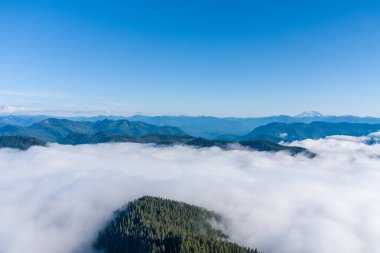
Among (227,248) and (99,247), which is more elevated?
(227,248)

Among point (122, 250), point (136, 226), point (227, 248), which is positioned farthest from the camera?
point (136, 226)

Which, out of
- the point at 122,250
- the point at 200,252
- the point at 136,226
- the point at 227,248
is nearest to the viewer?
the point at 200,252

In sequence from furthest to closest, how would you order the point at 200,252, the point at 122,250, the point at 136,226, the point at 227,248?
the point at 136,226
the point at 122,250
the point at 227,248
the point at 200,252

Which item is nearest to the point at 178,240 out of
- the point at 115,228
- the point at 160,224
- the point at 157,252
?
the point at 157,252

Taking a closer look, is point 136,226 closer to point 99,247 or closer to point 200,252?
point 99,247

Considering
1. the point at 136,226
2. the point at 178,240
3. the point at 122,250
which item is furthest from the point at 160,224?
the point at 178,240

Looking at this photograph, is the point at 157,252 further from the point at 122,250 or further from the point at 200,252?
the point at 122,250

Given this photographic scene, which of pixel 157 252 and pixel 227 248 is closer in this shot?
pixel 157 252

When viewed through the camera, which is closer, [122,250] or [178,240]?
[178,240]

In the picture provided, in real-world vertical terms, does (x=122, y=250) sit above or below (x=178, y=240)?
below
